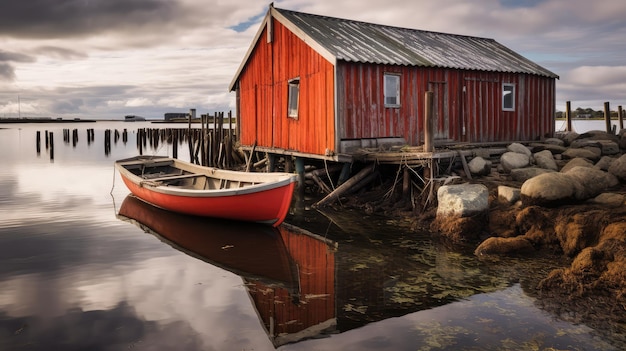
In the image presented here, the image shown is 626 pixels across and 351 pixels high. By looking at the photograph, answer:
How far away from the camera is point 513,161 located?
1548cm

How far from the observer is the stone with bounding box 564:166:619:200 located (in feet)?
38.9

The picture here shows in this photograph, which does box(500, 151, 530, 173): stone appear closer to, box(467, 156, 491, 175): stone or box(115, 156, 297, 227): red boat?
box(467, 156, 491, 175): stone

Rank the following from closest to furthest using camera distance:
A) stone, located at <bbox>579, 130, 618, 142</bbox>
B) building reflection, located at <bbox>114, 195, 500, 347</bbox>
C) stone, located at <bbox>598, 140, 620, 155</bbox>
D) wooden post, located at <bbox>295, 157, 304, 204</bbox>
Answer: building reflection, located at <bbox>114, 195, 500, 347</bbox> < stone, located at <bbox>598, 140, 620, 155</bbox> < wooden post, located at <bbox>295, 157, 304, 204</bbox> < stone, located at <bbox>579, 130, 618, 142</bbox>

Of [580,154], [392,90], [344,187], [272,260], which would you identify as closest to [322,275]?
[272,260]

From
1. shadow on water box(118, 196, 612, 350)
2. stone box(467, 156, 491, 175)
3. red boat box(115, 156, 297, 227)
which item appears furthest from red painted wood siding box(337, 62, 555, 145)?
shadow on water box(118, 196, 612, 350)

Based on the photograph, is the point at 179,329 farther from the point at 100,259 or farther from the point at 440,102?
the point at 440,102

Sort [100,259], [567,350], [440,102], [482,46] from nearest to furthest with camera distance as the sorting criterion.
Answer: [567,350]
[100,259]
[440,102]
[482,46]

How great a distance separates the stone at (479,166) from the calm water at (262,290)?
327 centimetres

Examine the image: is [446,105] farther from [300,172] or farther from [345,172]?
[300,172]

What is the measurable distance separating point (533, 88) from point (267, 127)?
1086 centimetres

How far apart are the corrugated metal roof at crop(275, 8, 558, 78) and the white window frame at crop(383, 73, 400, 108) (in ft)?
1.87

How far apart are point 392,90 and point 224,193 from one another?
6935mm

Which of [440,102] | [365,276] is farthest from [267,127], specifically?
[365,276]

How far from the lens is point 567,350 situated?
6.34 meters
